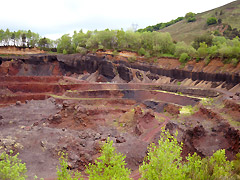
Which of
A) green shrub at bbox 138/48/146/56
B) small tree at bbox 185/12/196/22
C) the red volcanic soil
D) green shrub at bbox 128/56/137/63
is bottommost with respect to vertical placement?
the red volcanic soil

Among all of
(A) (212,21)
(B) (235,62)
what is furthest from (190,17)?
(B) (235,62)

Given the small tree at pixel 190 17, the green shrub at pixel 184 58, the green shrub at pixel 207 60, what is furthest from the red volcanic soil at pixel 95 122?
the small tree at pixel 190 17

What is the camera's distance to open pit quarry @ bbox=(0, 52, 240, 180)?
2245 centimetres

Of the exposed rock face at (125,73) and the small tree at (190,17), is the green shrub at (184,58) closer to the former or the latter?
the exposed rock face at (125,73)

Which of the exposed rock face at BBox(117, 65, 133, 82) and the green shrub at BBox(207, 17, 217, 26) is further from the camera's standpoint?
the green shrub at BBox(207, 17, 217, 26)

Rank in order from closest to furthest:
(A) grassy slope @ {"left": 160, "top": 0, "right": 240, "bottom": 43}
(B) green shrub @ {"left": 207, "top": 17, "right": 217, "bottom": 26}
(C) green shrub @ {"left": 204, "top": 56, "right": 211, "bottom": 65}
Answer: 1. (C) green shrub @ {"left": 204, "top": 56, "right": 211, "bottom": 65}
2. (A) grassy slope @ {"left": 160, "top": 0, "right": 240, "bottom": 43}
3. (B) green shrub @ {"left": 207, "top": 17, "right": 217, "bottom": 26}

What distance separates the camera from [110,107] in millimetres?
43250

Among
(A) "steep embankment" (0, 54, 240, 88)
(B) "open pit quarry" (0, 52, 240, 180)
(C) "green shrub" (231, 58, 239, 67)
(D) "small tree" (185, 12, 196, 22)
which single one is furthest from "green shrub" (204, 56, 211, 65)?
(D) "small tree" (185, 12, 196, 22)

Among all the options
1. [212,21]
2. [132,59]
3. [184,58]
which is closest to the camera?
[184,58]

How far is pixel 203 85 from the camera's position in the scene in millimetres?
49438

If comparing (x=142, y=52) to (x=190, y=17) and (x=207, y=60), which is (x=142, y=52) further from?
(x=190, y=17)

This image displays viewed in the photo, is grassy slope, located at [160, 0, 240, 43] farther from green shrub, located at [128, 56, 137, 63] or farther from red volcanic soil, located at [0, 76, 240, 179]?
red volcanic soil, located at [0, 76, 240, 179]

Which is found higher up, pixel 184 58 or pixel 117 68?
pixel 184 58

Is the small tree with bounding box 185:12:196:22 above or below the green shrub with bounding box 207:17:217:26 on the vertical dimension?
above
